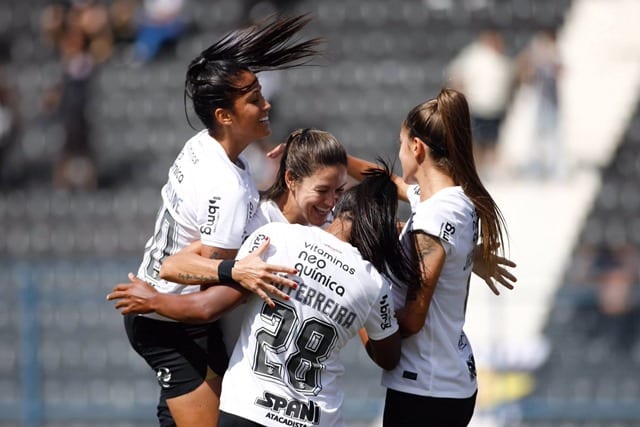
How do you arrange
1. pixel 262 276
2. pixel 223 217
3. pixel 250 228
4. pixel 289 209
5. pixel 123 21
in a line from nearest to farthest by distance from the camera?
1. pixel 262 276
2. pixel 223 217
3. pixel 250 228
4. pixel 289 209
5. pixel 123 21

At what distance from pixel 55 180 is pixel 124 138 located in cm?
92

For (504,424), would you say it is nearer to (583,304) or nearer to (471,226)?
(583,304)

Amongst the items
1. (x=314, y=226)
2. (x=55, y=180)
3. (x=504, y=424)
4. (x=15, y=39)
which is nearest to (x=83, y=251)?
(x=55, y=180)

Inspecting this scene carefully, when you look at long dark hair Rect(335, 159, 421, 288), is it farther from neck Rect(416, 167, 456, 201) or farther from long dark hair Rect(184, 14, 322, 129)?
long dark hair Rect(184, 14, 322, 129)

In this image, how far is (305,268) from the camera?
3.76m

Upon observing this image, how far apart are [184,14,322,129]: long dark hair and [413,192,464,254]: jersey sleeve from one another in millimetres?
772

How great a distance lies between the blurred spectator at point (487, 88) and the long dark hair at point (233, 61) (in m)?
6.63

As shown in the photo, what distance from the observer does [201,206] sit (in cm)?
398

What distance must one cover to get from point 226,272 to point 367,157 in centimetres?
768

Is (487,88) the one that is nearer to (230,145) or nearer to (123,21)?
(123,21)

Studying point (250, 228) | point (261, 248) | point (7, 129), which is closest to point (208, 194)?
point (250, 228)

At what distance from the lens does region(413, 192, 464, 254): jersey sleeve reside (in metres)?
3.88

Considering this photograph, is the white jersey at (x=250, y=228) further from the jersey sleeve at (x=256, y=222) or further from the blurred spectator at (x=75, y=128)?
the blurred spectator at (x=75, y=128)

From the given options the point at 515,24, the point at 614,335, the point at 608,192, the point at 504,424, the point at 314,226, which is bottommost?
the point at 504,424
